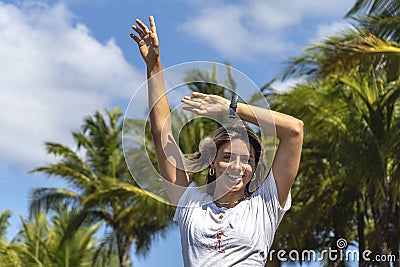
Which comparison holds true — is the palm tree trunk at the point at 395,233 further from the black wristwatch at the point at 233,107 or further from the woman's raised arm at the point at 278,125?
the black wristwatch at the point at 233,107

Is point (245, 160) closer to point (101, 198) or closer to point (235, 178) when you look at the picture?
point (235, 178)

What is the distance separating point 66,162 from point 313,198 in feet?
25.6

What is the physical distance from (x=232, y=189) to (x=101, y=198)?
15.2 meters

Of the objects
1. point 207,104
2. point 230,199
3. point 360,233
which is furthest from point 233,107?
point 360,233

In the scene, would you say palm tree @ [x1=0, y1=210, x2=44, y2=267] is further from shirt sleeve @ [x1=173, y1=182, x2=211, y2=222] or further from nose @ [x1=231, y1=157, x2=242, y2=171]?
nose @ [x1=231, y1=157, x2=242, y2=171]

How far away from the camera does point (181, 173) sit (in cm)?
283

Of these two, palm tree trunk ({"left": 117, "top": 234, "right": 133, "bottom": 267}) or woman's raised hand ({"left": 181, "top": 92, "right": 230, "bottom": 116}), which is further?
palm tree trunk ({"left": 117, "top": 234, "right": 133, "bottom": 267})

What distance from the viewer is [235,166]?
2.63 metres

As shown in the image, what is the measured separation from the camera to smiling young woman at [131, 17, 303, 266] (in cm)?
253

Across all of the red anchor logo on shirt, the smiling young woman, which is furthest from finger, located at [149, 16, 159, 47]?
the red anchor logo on shirt

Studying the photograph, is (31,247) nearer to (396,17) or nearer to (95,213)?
(95,213)

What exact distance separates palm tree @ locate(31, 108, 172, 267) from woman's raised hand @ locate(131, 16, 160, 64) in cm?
1495

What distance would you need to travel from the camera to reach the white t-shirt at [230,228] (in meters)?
2.51

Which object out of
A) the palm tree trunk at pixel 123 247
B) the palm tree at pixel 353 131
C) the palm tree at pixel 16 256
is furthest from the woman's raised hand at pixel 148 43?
the palm tree at pixel 16 256
